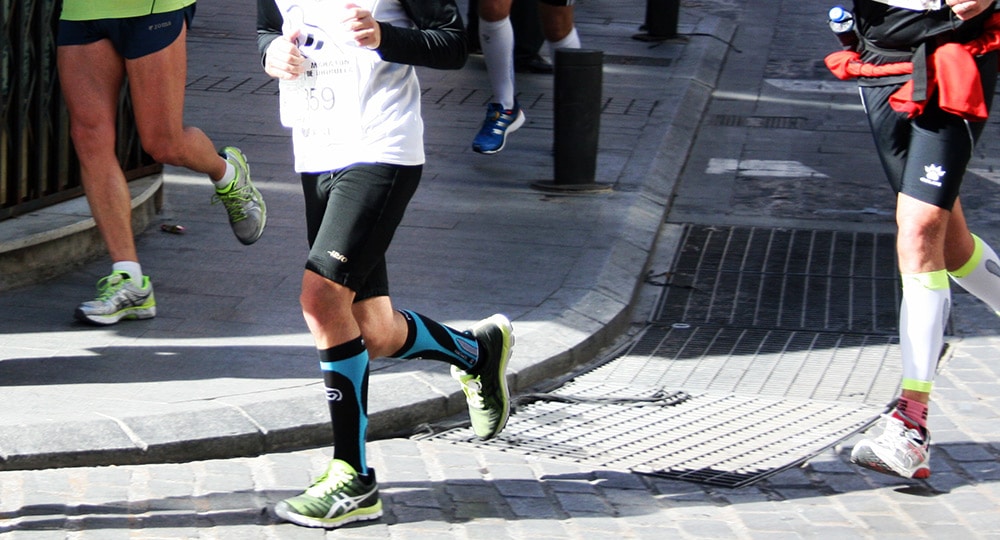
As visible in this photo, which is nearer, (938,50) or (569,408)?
(938,50)

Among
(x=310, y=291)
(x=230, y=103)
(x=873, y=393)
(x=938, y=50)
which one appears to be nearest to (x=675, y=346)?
(x=873, y=393)

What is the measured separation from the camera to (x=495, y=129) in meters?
8.58

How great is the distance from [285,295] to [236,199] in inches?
18.3

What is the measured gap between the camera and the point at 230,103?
979 cm

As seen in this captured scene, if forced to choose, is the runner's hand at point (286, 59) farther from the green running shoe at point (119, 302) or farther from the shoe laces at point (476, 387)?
the green running shoe at point (119, 302)

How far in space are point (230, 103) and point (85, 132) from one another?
421 cm

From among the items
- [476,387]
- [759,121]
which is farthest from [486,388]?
[759,121]

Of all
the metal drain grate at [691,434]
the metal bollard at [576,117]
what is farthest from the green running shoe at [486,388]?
the metal bollard at [576,117]

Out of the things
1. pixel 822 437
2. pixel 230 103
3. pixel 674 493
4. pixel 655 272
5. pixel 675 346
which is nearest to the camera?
pixel 674 493

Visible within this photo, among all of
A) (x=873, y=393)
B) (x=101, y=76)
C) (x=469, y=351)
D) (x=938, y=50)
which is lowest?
(x=873, y=393)

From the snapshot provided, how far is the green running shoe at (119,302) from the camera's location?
5.56 meters

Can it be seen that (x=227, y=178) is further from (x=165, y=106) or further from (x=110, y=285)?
(x=110, y=285)

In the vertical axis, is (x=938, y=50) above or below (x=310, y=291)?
above

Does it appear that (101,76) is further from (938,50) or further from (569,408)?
(938,50)
